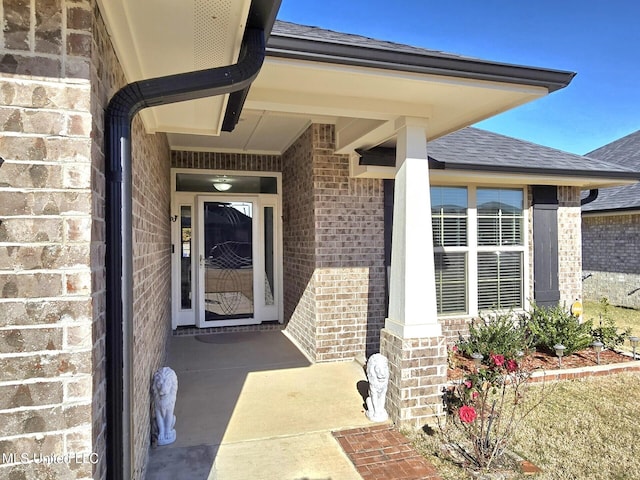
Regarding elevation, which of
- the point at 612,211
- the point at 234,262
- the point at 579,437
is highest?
the point at 612,211

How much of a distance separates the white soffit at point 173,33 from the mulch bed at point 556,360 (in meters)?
4.32

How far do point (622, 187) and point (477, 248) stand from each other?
817 cm

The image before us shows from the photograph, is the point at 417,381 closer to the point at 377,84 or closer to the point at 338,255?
the point at 338,255

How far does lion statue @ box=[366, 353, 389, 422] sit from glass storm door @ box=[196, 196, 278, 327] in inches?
153

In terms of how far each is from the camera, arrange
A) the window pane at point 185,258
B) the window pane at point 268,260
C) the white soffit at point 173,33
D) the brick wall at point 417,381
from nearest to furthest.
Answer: the white soffit at point 173,33 < the brick wall at point 417,381 < the window pane at point 185,258 < the window pane at point 268,260

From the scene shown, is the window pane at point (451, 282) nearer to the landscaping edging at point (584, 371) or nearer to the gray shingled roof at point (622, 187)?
the landscaping edging at point (584, 371)

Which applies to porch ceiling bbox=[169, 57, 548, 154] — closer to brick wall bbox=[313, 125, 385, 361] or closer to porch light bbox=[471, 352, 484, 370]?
brick wall bbox=[313, 125, 385, 361]

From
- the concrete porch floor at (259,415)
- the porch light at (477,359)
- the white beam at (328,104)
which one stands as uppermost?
the white beam at (328,104)

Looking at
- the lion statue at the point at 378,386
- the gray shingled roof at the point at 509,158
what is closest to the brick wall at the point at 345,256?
the gray shingled roof at the point at 509,158

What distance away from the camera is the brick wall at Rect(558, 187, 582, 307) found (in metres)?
6.89

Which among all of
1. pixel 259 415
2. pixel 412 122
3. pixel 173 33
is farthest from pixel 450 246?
pixel 173 33

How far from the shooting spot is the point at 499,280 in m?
6.57

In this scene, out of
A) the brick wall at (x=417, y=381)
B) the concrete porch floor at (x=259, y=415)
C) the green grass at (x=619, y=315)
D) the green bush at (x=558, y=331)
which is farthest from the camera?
the green grass at (x=619, y=315)

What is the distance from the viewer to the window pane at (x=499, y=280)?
6.45 m
